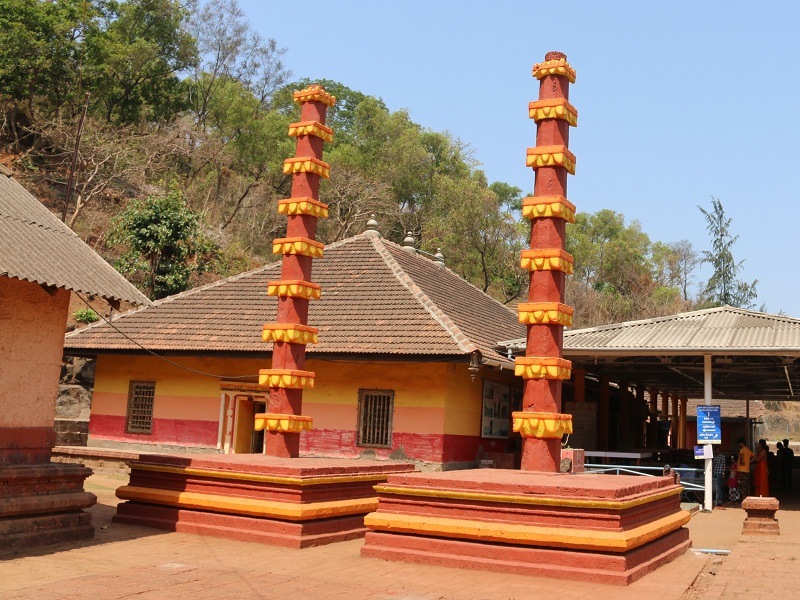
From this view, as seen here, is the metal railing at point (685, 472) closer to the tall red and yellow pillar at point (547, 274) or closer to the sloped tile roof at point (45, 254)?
the tall red and yellow pillar at point (547, 274)

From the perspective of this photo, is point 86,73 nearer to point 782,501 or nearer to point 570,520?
point 782,501

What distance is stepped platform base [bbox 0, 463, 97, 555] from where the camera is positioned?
28.2 ft

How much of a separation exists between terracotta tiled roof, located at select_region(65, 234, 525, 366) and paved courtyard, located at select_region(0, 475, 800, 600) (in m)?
6.94

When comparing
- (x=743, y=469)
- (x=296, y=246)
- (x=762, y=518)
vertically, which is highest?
(x=296, y=246)

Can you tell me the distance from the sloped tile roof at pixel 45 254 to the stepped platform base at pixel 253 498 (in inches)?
94.2

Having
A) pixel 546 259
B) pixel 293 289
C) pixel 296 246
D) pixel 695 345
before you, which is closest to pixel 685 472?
pixel 695 345

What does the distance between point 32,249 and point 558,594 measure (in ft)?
20.9

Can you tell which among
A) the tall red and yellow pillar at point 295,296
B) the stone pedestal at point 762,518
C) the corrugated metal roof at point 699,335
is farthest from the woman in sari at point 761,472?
the tall red and yellow pillar at point 295,296

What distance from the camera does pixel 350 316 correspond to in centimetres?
1822

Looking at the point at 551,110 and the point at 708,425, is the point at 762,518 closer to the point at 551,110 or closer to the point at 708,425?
the point at 708,425

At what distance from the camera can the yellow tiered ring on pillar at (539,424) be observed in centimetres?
977

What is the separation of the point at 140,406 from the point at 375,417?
5.80 meters

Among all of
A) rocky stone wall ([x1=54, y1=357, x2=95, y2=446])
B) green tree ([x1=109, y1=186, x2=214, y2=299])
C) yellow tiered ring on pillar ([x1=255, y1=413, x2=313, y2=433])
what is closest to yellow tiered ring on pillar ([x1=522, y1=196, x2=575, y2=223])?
yellow tiered ring on pillar ([x1=255, y1=413, x2=313, y2=433])

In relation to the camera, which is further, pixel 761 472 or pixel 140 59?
pixel 140 59
